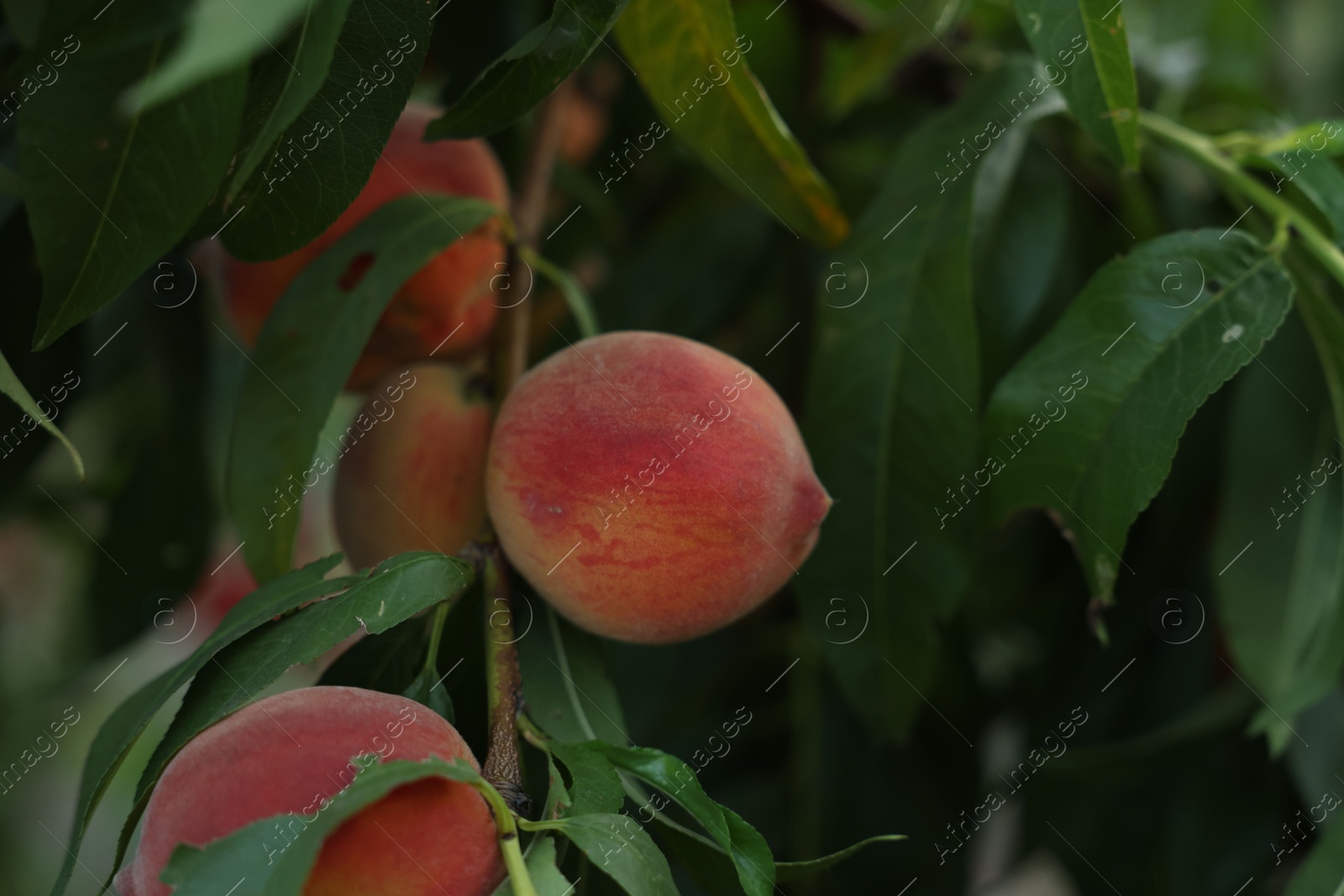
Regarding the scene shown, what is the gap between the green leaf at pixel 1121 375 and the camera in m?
0.55

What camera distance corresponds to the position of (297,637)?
433 mm

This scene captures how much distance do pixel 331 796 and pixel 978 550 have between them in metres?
0.51

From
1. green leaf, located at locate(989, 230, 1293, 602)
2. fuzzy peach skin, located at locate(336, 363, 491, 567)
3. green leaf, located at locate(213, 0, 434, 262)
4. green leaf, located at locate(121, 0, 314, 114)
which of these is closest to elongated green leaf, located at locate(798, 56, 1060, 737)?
green leaf, located at locate(989, 230, 1293, 602)

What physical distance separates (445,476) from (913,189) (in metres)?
0.33

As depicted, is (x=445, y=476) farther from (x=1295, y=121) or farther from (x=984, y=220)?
(x=1295, y=121)

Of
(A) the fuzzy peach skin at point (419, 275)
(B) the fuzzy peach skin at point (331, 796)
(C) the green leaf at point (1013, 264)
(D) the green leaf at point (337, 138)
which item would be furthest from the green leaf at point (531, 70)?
(C) the green leaf at point (1013, 264)

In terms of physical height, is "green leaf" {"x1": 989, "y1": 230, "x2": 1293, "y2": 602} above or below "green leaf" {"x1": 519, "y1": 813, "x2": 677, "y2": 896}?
below

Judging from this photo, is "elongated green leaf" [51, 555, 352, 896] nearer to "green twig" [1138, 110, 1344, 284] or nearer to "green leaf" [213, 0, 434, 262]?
"green leaf" [213, 0, 434, 262]

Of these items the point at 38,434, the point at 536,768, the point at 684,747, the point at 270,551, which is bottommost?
the point at 684,747

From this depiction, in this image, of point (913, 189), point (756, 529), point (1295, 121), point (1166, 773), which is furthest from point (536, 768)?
point (1295, 121)

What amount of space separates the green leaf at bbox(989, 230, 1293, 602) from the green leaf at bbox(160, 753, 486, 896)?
0.35 metres

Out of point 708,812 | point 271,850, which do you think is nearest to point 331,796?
point 271,850

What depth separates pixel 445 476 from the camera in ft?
1.94

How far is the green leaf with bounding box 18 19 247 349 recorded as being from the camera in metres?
0.43
